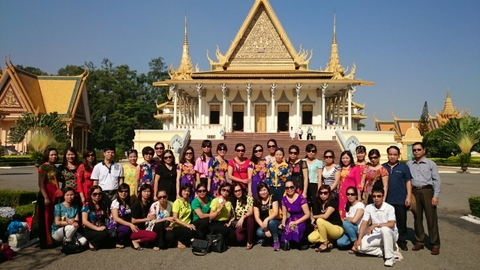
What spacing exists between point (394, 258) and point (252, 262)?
185 centimetres

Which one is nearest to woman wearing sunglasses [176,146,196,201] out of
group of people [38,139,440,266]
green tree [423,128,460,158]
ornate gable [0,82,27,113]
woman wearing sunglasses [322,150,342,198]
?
group of people [38,139,440,266]

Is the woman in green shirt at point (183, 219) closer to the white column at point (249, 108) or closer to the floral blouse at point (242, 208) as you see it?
the floral blouse at point (242, 208)

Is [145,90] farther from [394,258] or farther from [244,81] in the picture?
[394,258]

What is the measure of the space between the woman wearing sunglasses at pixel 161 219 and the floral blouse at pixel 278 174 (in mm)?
1592

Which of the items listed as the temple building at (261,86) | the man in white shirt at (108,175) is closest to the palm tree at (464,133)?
the temple building at (261,86)

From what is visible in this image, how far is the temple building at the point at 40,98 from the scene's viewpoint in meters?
32.5

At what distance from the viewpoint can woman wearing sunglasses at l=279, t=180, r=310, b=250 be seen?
5340mm

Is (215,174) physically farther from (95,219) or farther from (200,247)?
(95,219)

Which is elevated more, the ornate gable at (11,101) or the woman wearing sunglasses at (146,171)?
the ornate gable at (11,101)

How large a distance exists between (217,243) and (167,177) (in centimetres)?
139

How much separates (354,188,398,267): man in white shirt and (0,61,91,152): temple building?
3183cm

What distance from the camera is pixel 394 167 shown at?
18.2 feet

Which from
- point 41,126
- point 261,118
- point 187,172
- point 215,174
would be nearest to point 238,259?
point 215,174

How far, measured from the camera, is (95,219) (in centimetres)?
543
